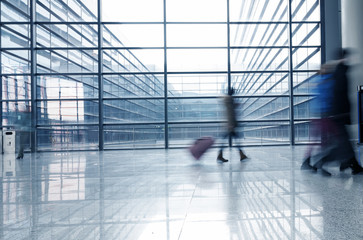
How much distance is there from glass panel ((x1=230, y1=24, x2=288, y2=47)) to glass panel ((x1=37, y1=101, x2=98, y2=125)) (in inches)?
253

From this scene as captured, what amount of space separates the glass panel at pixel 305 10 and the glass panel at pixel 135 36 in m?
5.68

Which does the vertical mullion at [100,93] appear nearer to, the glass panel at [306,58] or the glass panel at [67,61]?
the glass panel at [67,61]

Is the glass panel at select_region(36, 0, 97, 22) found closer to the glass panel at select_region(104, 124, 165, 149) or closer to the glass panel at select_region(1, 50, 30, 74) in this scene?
the glass panel at select_region(1, 50, 30, 74)

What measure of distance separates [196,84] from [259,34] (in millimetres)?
3531

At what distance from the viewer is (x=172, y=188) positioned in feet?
10.3

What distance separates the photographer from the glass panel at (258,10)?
1097cm

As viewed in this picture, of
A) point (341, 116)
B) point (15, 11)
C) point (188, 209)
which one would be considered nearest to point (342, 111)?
point (341, 116)

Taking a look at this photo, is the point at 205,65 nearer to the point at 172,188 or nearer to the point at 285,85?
the point at 285,85

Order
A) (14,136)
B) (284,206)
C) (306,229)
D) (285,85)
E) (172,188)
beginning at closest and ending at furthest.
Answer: (306,229) → (284,206) → (172,188) → (14,136) → (285,85)

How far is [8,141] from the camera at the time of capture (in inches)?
404

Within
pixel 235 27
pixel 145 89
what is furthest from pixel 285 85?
pixel 145 89

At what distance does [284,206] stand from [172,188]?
1320mm

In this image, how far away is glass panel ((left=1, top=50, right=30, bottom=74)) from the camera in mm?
10672

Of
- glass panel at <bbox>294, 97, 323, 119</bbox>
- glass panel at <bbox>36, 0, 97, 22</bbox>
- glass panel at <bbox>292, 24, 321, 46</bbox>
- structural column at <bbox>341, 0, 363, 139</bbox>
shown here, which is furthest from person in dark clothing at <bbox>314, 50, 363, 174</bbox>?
glass panel at <bbox>36, 0, 97, 22</bbox>
